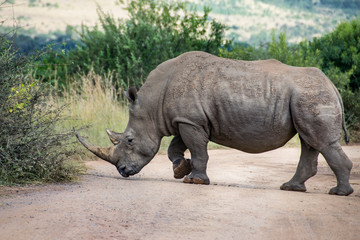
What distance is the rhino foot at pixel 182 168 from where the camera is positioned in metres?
7.21

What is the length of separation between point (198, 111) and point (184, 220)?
2.32 meters

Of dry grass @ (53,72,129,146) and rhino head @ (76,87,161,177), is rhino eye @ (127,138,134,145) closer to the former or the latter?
rhino head @ (76,87,161,177)

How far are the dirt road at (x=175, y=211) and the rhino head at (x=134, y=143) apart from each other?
0.22 metres

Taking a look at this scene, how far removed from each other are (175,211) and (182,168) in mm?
2179

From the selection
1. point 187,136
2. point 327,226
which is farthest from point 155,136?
point 327,226

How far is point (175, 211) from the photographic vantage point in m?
Result: 5.07

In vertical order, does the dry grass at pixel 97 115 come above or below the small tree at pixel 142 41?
below

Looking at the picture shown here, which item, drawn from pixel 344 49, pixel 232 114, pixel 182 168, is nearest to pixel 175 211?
pixel 232 114

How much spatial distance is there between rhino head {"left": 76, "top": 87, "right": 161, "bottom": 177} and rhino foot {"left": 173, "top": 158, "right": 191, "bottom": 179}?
0.38 m

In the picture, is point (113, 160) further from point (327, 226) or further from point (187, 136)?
point (327, 226)

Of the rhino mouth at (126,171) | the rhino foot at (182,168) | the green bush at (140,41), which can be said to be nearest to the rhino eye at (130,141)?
the rhino mouth at (126,171)

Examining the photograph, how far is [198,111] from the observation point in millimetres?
6824

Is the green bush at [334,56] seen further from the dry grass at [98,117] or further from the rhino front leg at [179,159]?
the rhino front leg at [179,159]

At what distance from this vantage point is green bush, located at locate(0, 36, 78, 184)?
672 cm
